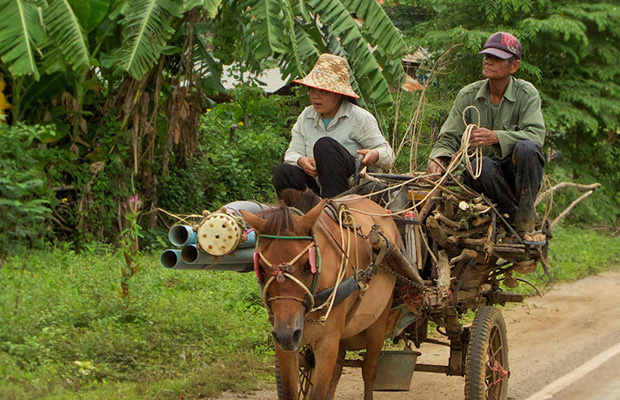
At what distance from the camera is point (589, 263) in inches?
485

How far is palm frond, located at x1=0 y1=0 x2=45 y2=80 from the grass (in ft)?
6.20

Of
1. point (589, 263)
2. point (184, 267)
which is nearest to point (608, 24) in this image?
point (589, 263)

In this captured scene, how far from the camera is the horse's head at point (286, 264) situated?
3.95 metres

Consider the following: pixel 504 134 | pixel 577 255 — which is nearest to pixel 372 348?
pixel 504 134

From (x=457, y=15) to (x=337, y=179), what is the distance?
30.3 ft

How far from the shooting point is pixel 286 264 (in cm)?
396

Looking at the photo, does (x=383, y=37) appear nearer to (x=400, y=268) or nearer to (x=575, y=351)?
(x=575, y=351)

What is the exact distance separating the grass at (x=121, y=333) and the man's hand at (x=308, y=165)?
177cm

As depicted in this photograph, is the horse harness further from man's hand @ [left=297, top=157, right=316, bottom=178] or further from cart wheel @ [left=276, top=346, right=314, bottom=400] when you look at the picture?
man's hand @ [left=297, top=157, right=316, bottom=178]

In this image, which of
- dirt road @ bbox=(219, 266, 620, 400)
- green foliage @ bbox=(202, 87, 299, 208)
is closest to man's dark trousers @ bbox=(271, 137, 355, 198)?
dirt road @ bbox=(219, 266, 620, 400)


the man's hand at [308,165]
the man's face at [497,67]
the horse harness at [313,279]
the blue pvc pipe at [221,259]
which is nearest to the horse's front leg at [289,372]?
the horse harness at [313,279]

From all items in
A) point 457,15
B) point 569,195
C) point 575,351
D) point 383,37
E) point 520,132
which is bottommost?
point 575,351

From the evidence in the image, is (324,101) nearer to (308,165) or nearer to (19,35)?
(308,165)

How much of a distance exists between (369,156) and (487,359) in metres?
1.63
